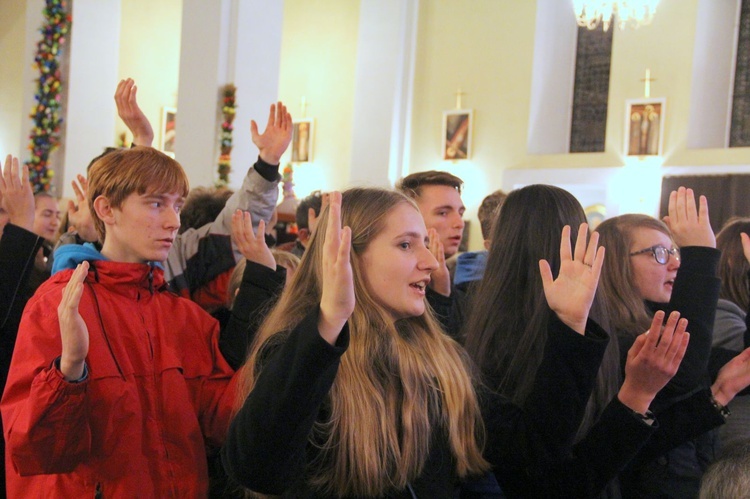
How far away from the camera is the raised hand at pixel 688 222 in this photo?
104 inches

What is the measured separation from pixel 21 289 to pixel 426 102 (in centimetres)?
1228

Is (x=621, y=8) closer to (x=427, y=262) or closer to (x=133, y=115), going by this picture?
(x=133, y=115)

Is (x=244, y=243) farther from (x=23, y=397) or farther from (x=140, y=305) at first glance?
(x=23, y=397)

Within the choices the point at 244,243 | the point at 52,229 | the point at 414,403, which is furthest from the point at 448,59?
the point at 414,403

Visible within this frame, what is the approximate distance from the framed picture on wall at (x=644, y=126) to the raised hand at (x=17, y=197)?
1087cm

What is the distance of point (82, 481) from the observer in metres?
2.16

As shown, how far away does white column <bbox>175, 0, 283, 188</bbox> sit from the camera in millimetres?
8875

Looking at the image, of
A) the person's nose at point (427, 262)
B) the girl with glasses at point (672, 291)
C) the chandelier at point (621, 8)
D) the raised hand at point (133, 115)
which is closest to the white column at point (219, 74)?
the chandelier at point (621, 8)

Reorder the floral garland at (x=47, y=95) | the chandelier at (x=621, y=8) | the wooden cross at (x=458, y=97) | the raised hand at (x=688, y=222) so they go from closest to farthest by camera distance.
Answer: the raised hand at (x=688, y=222) < the floral garland at (x=47, y=95) < the chandelier at (x=621, y=8) < the wooden cross at (x=458, y=97)

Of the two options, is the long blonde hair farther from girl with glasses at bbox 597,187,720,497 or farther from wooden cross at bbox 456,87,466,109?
wooden cross at bbox 456,87,466,109

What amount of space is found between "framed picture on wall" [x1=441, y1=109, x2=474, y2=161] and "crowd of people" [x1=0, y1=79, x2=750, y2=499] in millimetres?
11293

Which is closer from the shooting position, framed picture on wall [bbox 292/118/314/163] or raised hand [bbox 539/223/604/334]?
raised hand [bbox 539/223/604/334]

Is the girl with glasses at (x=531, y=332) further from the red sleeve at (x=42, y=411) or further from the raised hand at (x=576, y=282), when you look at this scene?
the red sleeve at (x=42, y=411)

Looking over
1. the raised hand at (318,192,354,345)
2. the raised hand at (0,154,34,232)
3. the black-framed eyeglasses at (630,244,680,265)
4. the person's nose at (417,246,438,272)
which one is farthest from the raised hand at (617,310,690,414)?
the raised hand at (0,154,34,232)
